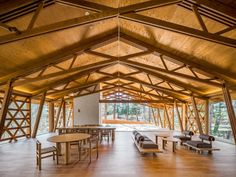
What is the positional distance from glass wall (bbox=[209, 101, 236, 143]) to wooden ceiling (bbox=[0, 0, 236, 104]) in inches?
44.4

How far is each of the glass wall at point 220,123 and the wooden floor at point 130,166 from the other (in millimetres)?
3366

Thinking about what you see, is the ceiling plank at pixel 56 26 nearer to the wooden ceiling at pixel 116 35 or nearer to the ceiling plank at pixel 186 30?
the wooden ceiling at pixel 116 35

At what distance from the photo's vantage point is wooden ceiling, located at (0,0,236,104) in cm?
399

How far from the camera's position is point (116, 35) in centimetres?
675

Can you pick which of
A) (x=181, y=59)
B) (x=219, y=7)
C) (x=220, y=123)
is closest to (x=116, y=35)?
(x=181, y=59)

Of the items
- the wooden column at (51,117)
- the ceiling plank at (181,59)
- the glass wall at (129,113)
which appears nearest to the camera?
the ceiling plank at (181,59)

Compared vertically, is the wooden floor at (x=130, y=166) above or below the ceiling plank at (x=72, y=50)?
below

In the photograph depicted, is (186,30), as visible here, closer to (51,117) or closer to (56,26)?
(56,26)

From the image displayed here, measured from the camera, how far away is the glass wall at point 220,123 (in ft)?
30.6

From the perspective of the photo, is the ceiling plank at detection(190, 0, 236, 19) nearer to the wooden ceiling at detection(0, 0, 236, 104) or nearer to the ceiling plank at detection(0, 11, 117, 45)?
the wooden ceiling at detection(0, 0, 236, 104)

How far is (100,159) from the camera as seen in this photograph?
226 inches

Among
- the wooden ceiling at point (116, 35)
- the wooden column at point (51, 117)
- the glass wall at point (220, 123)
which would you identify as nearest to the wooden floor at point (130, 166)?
the wooden ceiling at point (116, 35)

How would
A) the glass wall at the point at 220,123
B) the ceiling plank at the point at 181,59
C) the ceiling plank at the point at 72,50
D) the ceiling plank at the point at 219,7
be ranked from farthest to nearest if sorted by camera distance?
the glass wall at the point at 220,123 < the ceiling plank at the point at 181,59 < the ceiling plank at the point at 72,50 < the ceiling plank at the point at 219,7

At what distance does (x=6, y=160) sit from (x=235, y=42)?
22.3 feet
